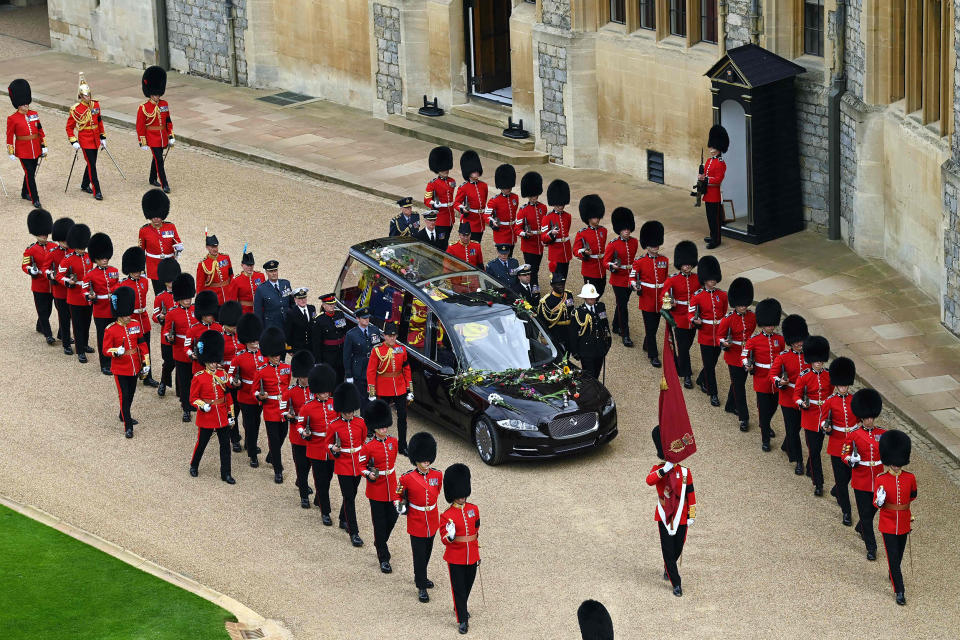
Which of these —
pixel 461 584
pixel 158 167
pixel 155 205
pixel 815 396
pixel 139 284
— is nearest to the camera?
pixel 461 584

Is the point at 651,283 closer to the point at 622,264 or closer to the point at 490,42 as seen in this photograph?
the point at 622,264

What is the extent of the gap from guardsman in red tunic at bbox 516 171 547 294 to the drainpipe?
3887mm

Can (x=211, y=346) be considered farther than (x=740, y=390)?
No

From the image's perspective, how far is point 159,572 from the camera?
49.6ft

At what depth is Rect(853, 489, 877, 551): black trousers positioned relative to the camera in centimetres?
1540

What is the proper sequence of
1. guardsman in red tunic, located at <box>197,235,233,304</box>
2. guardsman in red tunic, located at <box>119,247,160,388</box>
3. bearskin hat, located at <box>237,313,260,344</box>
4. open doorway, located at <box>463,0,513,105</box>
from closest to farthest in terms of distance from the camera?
bearskin hat, located at <box>237,313,260,344</box>, guardsman in red tunic, located at <box>119,247,160,388</box>, guardsman in red tunic, located at <box>197,235,233,304</box>, open doorway, located at <box>463,0,513,105</box>

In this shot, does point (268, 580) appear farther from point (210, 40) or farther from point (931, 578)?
point (210, 40)

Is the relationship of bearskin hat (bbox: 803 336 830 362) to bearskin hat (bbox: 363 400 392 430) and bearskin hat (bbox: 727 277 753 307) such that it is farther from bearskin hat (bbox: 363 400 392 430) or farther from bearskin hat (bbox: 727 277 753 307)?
bearskin hat (bbox: 363 400 392 430)

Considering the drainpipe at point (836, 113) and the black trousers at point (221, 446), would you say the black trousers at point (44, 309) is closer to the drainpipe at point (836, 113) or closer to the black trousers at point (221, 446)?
the black trousers at point (221, 446)

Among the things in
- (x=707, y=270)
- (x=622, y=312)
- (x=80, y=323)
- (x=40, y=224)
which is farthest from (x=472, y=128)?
(x=707, y=270)

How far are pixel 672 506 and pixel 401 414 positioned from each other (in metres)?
3.53

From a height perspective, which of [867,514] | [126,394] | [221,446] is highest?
[126,394]

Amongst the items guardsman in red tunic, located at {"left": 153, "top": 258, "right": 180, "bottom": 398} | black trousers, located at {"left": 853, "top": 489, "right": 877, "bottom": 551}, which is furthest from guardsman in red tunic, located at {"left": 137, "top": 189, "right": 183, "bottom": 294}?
black trousers, located at {"left": 853, "top": 489, "right": 877, "bottom": 551}

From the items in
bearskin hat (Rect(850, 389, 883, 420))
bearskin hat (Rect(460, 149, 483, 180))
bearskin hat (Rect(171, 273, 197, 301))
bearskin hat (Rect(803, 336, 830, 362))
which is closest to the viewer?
bearskin hat (Rect(850, 389, 883, 420))
